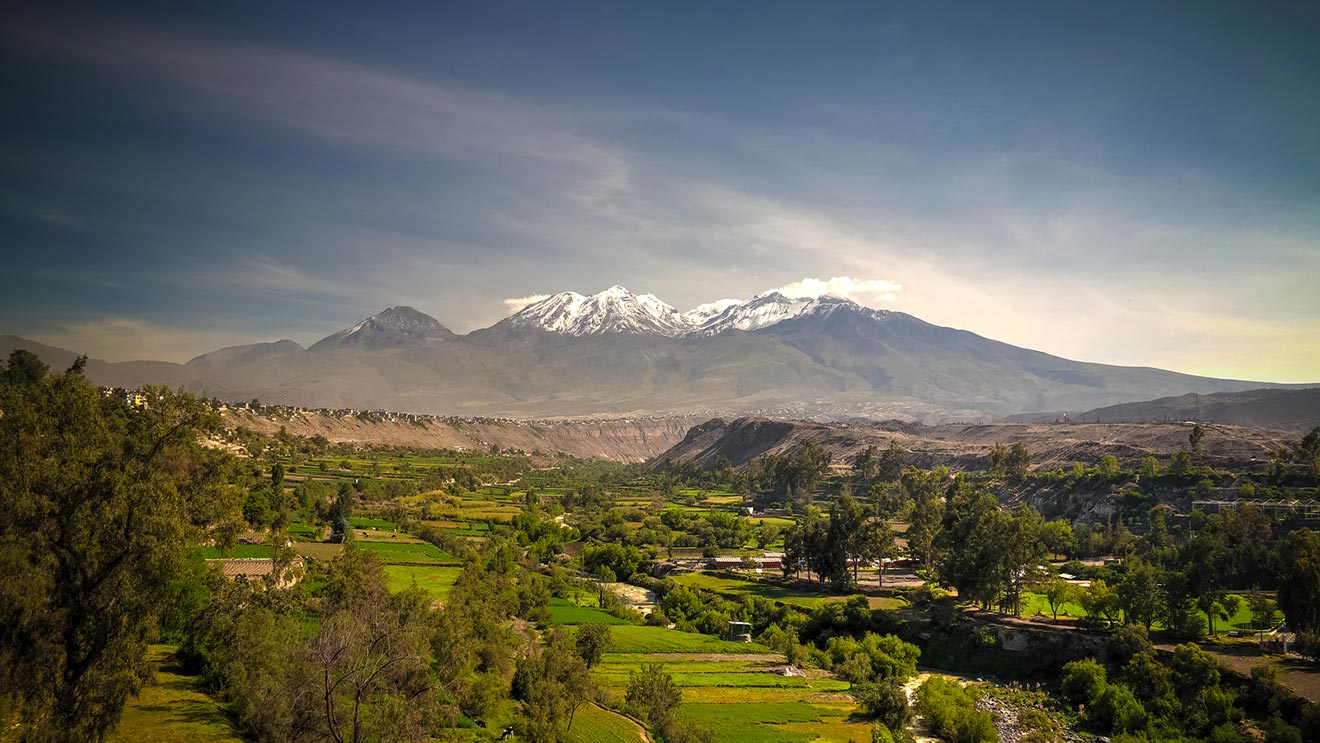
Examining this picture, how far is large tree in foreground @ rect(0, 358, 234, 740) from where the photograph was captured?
18.2 meters

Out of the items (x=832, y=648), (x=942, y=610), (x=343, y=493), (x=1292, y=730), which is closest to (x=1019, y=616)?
(x=942, y=610)

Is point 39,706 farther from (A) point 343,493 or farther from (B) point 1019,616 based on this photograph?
(B) point 1019,616

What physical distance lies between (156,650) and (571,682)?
17384 mm

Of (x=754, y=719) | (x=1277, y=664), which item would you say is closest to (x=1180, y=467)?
(x=1277, y=664)

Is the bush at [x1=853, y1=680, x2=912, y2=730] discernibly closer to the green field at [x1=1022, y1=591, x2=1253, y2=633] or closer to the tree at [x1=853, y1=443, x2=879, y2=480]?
the green field at [x1=1022, y1=591, x2=1253, y2=633]

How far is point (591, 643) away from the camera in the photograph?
41.4 metres

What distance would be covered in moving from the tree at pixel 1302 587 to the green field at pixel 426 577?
49616 millimetres

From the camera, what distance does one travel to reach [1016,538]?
54.2 metres

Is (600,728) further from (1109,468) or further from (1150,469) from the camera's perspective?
(1109,468)

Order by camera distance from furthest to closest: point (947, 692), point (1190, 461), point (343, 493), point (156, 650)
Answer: point (1190, 461)
point (343, 493)
point (947, 692)
point (156, 650)

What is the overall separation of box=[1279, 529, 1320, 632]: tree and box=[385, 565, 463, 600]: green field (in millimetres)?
49616

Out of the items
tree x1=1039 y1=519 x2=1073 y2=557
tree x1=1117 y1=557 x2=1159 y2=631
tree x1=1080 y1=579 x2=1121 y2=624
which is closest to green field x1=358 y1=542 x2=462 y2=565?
tree x1=1080 y1=579 x2=1121 y2=624

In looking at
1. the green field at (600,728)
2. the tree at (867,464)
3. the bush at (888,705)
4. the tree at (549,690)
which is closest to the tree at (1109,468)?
the tree at (867,464)

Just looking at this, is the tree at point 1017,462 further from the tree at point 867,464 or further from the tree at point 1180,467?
the tree at point 867,464
